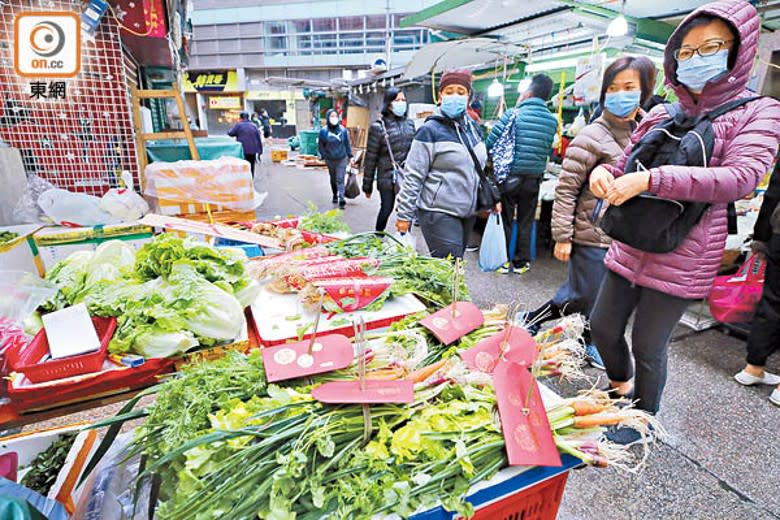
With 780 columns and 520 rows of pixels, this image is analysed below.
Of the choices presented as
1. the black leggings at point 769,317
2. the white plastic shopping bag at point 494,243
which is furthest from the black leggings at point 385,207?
the black leggings at point 769,317

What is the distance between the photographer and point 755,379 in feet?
8.98

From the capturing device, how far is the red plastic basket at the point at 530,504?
955 mm

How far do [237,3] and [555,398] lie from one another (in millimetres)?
35892

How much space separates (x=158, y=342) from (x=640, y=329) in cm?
193

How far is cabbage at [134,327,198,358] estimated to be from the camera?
4.19ft

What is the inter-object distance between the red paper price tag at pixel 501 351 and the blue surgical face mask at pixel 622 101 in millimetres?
1590

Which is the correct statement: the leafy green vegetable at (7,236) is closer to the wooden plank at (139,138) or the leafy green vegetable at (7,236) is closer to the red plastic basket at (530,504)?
the wooden plank at (139,138)

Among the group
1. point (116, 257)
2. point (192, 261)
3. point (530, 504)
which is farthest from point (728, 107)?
point (116, 257)

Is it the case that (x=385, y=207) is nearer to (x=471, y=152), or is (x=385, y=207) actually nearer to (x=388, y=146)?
(x=388, y=146)

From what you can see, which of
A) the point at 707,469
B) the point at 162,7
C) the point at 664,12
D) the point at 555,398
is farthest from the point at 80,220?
the point at 664,12

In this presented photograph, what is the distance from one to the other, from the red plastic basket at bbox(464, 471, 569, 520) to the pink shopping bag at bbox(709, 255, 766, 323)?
9.32 ft

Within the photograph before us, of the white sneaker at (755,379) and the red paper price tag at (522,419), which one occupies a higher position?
the red paper price tag at (522,419)

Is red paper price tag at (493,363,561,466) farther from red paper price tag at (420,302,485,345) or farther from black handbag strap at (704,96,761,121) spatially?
black handbag strap at (704,96,761,121)

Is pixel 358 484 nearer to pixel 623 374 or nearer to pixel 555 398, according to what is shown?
pixel 555 398
